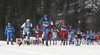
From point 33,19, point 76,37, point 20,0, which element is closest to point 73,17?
point 33,19

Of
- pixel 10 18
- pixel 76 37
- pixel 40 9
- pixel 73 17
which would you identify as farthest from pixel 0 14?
pixel 76 37

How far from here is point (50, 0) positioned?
147250 mm

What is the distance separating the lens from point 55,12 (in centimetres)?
12500

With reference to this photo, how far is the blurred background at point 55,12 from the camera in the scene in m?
101

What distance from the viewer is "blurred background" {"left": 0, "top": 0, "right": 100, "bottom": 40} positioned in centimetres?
10086

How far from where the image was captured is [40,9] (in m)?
145

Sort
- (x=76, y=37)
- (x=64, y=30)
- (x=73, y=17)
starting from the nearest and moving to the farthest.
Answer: (x=64, y=30) → (x=76, y=37) → (x=73, y=17)

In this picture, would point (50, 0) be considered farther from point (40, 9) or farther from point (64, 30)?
point (64, 30)

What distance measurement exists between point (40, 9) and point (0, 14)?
30.4 meters

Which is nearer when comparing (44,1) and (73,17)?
(73,17)

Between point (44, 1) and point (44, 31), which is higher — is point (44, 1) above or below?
above

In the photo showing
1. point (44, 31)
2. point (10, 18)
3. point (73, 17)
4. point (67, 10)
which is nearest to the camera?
point (44, 31)

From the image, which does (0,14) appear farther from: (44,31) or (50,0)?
(44,31)

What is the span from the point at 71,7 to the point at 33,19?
1001 inches
